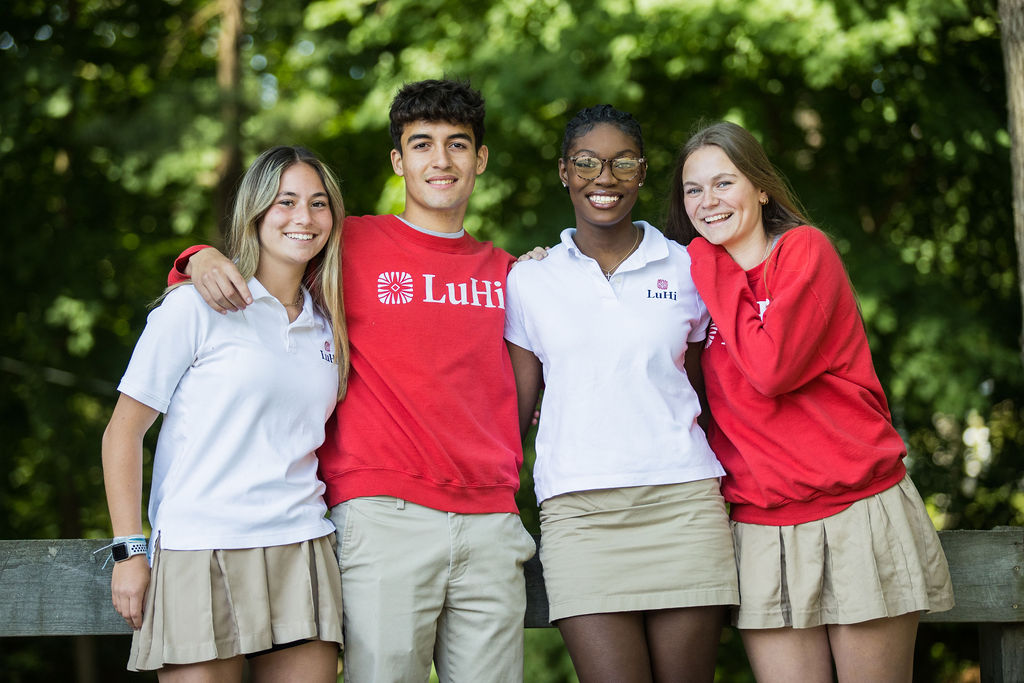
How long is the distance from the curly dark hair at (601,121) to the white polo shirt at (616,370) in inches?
15.1

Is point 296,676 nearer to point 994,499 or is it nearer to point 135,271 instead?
point 994,499

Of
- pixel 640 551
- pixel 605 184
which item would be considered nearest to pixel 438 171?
pixel 605 184

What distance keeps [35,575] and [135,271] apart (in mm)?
7161

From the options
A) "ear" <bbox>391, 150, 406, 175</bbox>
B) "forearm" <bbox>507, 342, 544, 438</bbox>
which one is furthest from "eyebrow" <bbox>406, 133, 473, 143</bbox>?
"forearm" <bbox>507, 342, 544, 438</bbox>

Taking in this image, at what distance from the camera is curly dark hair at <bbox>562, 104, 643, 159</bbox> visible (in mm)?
3207

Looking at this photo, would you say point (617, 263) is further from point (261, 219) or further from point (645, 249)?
point (261, 219)

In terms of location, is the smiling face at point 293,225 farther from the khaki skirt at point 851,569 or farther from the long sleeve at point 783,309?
the khaki skirt at point 851,569

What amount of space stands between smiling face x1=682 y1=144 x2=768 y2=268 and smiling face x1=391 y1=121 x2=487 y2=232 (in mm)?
759

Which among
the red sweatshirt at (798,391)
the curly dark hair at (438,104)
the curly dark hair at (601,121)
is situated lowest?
the red sweatshirt at (798,391)

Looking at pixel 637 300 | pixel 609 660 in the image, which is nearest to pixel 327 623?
pixel 609 660

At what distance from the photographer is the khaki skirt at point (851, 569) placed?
268cm

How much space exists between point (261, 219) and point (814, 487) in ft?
5.94

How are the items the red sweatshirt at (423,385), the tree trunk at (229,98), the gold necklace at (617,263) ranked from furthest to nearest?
the tree trunk at (229,98) → the gold necklace at (617,263) → the red sweatshirt at (423,385)

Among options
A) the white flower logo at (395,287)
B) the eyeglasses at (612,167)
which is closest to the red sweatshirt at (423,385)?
the white flower logo at (395,287)
